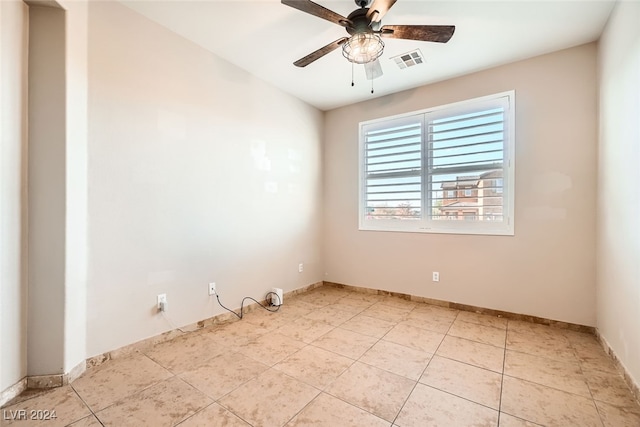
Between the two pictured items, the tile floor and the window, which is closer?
the tile floor

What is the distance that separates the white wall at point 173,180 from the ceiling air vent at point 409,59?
149 cm

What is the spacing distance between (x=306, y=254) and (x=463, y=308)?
81.5 inches

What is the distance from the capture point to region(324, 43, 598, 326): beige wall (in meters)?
2.50

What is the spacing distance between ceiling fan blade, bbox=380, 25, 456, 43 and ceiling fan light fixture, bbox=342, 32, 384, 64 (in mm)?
72

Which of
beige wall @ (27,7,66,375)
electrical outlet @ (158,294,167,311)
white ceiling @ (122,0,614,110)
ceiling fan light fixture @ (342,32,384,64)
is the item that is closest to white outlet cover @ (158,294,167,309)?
electrical outlet @ (158,294,167,311)

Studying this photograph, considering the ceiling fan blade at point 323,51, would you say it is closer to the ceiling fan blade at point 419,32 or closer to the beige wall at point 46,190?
the ceiling fan blade at point 419,32

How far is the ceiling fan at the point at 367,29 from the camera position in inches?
67.4

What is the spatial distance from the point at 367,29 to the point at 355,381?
2406mm

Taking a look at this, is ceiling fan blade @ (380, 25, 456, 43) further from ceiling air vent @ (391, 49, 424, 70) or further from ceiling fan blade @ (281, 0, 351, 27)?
ceiling air vent @ (391, 49, 424, 70)

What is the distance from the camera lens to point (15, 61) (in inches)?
62.4

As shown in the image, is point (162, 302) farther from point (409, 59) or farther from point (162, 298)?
point (409, 59)

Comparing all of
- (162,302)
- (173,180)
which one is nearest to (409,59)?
(173,180)

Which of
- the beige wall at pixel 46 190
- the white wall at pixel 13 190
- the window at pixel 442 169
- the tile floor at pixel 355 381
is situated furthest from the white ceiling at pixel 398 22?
the tile floor at pixel 355 381
